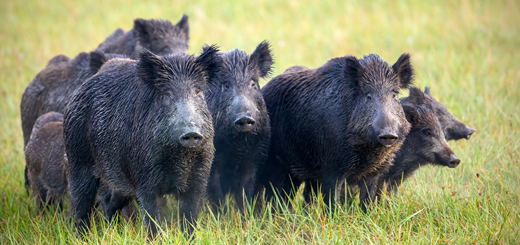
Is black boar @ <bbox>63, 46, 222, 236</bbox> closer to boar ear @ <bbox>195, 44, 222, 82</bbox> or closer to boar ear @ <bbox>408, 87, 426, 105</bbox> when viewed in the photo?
boar ear @ <bbox>195, 44, 222, 82</bbox>

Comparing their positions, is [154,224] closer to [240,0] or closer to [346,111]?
[346,111]

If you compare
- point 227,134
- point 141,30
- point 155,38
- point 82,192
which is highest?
point 141,30

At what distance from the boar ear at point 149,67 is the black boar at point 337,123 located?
1604 millimetres

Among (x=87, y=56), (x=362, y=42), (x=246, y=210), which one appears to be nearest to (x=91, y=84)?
(x=246, y=210)

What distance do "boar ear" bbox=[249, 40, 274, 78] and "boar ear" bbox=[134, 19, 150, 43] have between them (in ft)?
8.22

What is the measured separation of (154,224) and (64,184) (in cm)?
168

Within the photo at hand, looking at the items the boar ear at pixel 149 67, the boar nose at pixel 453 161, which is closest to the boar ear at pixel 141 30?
the boar ear at pixel 149 67

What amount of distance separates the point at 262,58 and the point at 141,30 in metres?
2.60

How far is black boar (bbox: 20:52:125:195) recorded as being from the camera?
6.48 metres

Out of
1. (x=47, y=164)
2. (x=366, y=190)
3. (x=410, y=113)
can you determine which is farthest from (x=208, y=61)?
(x=47, y=164)

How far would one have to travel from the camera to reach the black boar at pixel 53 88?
6.48 meters

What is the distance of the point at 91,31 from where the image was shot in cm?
1405

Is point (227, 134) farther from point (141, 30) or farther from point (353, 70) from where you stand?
point (141, 30)

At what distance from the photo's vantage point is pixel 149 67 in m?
4.08
